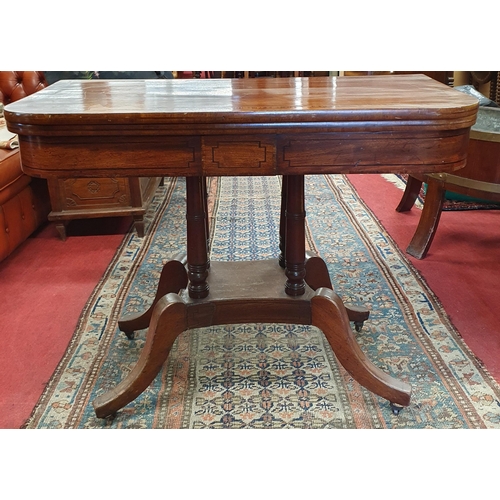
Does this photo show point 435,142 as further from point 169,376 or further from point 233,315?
point 169,376

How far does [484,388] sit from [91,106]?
1470 millimetres

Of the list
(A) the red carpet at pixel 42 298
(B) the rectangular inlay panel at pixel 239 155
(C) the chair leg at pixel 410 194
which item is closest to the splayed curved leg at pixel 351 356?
(B) the rectangular inlay panel at pixel 239 155

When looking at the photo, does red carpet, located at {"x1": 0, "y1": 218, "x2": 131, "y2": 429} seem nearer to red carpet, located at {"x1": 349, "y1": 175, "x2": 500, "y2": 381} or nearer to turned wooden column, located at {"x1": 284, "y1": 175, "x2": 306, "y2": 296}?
turned wooden column, located at {"x1": 284, "y1": 175, "x2": 306, "y2": 296}

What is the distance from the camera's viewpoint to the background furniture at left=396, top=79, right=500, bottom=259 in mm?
2619

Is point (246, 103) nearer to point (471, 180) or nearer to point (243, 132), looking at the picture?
point (243, 132)

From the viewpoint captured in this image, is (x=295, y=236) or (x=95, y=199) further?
(x=95, y=199)

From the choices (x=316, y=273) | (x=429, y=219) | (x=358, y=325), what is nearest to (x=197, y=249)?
(x=316, y=273)

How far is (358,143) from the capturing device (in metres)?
1.45

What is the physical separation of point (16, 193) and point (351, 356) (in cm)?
202

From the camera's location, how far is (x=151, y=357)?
69.4 inches

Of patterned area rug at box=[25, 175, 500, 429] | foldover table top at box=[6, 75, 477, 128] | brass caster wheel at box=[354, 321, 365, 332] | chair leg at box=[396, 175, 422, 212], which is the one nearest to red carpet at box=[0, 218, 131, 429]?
patterned area rug at box=[25, 175, 500, 429]

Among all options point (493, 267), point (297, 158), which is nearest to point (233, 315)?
point (297, 158)

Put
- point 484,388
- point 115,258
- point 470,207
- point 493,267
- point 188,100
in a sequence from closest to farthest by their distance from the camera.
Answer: point 188,100 < point 484,388 < point 493,267 < point 115,258 < point 470,207

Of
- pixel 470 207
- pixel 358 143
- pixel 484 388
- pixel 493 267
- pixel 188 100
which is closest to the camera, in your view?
pixel 358 143
